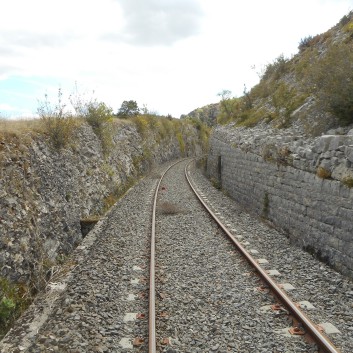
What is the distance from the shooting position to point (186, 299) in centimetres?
613

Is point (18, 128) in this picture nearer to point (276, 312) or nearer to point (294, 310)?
point (276, 312)

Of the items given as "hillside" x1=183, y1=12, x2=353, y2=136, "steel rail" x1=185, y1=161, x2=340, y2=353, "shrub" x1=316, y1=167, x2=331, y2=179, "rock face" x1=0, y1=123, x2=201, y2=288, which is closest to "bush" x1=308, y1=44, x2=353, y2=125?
"hillside" x1=183, y1=12, x2=353, y2=136

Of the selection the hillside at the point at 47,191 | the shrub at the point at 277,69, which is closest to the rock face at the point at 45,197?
the hillside at the point at 47,191

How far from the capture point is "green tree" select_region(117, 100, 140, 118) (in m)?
32.8

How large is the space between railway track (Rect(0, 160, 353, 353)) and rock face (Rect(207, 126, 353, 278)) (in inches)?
19.0

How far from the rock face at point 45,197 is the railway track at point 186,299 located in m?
0.63

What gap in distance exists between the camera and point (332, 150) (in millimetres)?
7910

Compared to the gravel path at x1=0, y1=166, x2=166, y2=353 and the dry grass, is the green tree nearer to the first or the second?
the dry grass

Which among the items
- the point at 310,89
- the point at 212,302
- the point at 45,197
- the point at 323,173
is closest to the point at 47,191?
the point at 45,197

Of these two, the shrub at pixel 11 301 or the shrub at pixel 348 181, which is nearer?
the shrub at pixel 11 301

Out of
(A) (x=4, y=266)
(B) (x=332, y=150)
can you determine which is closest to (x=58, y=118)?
(A) (x=4, y=266)

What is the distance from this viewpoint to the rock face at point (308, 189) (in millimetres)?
7156

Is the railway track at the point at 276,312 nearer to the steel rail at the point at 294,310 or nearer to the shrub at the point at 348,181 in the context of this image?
the steel rail at the point at 294,310

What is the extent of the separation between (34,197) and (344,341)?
269 inches
